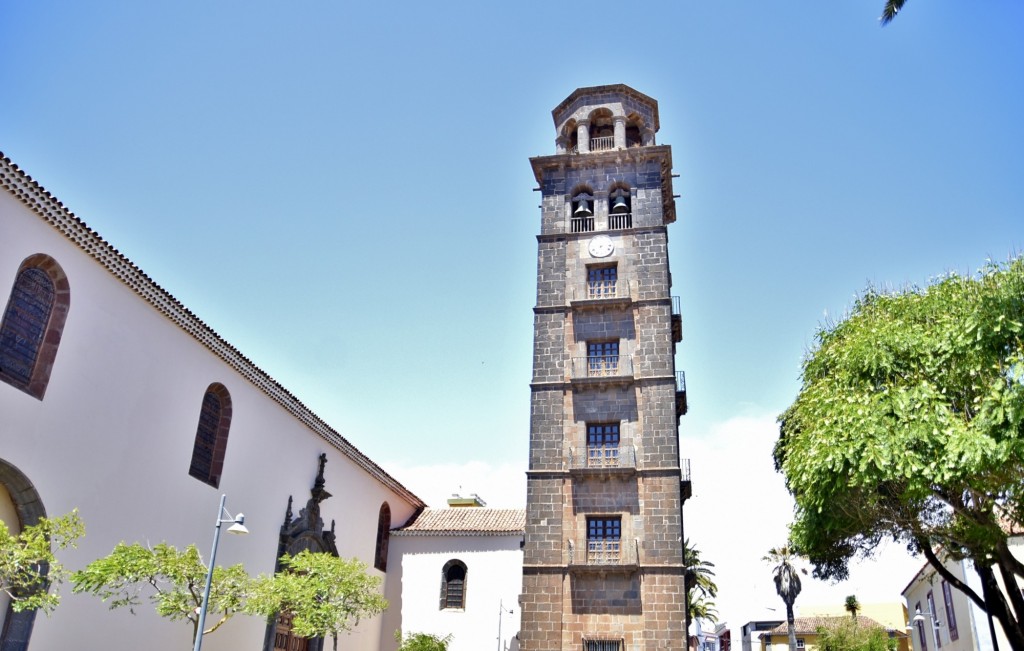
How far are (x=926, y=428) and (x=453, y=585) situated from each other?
21.3 meters

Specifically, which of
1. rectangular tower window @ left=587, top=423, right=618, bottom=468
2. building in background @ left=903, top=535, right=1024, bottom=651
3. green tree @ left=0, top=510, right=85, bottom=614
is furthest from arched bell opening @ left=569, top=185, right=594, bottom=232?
green tree @ left=0, top=510, right=85, bottom=614

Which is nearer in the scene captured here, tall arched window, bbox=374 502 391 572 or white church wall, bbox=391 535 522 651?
white church wall, bbox=391 535 522 651

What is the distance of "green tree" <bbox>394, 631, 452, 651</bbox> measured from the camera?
2703 centimetres

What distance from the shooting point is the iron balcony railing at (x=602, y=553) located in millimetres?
23416

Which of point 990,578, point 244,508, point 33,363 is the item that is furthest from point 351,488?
point 990,578

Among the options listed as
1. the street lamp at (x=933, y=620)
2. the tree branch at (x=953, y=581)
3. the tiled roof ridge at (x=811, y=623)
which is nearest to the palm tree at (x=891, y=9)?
the tree branch at (x=953, y=581)

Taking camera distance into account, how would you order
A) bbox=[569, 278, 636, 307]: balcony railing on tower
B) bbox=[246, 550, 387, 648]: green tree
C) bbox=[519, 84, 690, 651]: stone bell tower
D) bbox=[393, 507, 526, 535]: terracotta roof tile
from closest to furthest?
bbox=[246, 550, 387, 648]: green tree → bbox=[519, 84, 690, 651]: stone bell tower → bbox=[569, 278, 636, 307]: balcony railing on tower → bbox=[393, 507, 526, 535]: terracotta roof tile

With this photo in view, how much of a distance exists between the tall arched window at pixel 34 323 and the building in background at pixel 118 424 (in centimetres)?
3

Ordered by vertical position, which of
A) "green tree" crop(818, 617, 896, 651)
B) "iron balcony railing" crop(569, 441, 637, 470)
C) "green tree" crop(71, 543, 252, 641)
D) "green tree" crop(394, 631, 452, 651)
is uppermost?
"iron balcony railing" crop(569, 441, 637, 470)

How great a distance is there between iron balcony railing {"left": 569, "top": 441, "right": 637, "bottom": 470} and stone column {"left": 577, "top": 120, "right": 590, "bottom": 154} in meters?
10.6

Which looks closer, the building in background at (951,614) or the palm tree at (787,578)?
the building in background at (951,614)

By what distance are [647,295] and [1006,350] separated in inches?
516

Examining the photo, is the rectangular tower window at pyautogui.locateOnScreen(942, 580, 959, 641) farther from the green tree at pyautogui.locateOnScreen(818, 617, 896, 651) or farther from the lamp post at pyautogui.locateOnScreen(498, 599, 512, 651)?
the lamp post at pyautogui.locateOnScreen(498, 599, 512, 651)

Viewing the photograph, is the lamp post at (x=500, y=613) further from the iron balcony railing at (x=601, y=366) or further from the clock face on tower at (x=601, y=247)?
the clock face on tower at (x=601, y=247)
